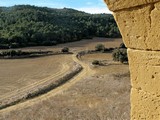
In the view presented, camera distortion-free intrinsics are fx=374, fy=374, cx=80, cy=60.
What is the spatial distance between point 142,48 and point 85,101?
26889 mm

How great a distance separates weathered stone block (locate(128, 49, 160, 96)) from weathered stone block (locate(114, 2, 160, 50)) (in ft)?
0.28

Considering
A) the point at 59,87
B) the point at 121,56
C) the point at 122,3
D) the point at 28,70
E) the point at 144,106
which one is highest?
the point at 122,3

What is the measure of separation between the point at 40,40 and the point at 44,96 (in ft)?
117

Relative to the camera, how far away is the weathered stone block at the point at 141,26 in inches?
148

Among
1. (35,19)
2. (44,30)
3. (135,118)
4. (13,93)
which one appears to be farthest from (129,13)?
(35,19)

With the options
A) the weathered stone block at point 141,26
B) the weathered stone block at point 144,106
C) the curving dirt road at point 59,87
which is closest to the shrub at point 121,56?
the curving dirt road at point 59,87

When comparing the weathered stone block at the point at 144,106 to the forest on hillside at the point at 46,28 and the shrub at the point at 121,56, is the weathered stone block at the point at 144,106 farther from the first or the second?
the forest on hillside at the point at 46,28

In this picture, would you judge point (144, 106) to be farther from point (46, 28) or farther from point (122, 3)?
point (46, 28)

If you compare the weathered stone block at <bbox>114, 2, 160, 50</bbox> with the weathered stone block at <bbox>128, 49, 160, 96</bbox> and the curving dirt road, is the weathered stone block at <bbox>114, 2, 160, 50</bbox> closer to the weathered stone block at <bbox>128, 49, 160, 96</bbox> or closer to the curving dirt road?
the weathered stone block at <bbox>128, 49, 160, 96</bbox>

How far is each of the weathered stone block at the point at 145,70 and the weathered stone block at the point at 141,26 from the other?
0.09m

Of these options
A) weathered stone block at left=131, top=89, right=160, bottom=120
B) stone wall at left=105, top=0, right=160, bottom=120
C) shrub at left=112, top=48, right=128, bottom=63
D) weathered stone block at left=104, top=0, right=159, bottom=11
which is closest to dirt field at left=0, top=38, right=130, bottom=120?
shrub at left=112, top=48, right=128, bottom=63

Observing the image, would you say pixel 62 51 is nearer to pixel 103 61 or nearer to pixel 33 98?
pixel 103 61

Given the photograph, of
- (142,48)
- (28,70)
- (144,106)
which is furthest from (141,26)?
(28,70)

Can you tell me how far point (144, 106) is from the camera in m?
4.18
